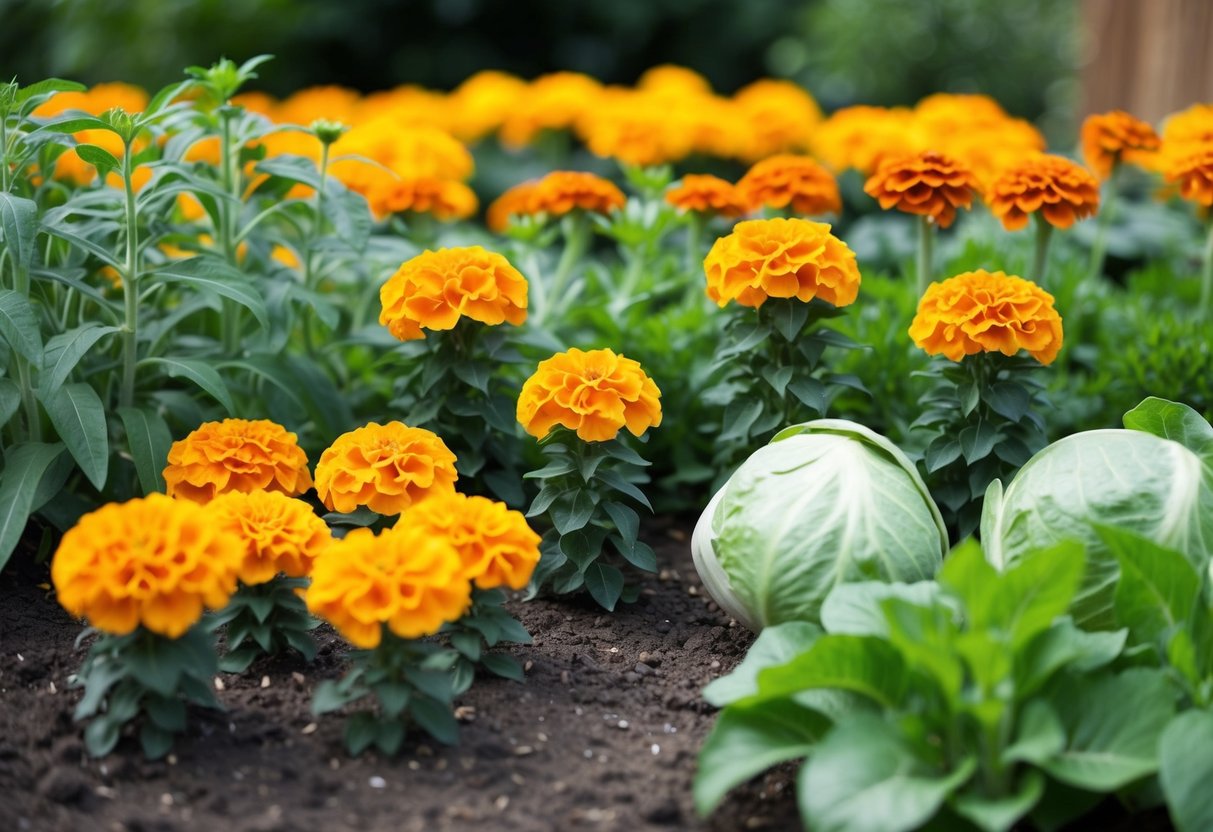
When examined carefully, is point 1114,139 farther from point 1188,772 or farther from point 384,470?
point 384,470

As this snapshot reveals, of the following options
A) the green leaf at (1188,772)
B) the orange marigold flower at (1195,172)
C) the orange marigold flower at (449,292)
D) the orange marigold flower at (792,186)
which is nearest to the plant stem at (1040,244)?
the orange marigold flower at (1195,172)

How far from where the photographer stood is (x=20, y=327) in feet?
9.03

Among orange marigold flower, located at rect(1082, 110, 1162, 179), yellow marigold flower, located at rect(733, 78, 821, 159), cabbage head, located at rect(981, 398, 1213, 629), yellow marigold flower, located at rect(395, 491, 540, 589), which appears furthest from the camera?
yellow marigold flower, located at rect(733, 78, 821, 159)

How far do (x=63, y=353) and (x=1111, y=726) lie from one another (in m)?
2.41

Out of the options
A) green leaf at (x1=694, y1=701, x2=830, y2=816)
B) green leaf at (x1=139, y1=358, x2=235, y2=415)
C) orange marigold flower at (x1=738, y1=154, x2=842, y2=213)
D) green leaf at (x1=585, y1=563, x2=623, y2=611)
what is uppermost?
orange marigold flower at (x1=738, y1=154, x2=842, y2=213)

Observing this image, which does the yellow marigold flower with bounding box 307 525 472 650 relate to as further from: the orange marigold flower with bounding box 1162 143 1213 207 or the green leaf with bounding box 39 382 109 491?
the orange marigold flower with bounding box 1162 143 1213 207

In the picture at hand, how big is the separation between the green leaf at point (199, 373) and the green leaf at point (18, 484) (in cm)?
32

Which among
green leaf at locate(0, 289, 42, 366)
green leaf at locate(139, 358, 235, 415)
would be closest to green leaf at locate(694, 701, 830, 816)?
green leaf at locate(139, 358, 235, 415)

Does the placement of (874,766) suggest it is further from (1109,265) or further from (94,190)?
(1109,265)

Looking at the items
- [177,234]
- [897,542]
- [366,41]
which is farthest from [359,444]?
[366,41]

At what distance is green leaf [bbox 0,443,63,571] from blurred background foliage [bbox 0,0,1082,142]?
503 cm

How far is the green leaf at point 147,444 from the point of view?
301 cm

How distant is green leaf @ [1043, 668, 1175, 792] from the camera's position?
2.06 meters

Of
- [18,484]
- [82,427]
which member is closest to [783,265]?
[82,427]
